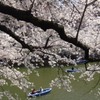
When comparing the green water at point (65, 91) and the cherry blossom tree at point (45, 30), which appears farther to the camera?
the green water at point (65, 91)

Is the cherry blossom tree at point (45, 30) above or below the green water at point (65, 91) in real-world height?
below

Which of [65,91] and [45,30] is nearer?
[45,30]

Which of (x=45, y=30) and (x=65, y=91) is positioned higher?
(x=65, y=91)

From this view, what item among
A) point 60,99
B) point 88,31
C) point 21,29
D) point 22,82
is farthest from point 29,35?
point 60,99

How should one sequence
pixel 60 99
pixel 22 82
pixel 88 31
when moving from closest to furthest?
pixel 22 82
pixel 88 31
pixel 60 99

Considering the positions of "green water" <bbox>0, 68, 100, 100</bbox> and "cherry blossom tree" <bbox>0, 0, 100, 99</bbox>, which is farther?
"green water" <bbox>0, 68, 100, 100</bbox>

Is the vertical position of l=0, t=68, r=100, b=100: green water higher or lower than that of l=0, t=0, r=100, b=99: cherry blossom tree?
higher

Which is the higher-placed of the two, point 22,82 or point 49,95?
point 49,95

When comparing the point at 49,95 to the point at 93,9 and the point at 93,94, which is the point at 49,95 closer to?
the point at 93,94

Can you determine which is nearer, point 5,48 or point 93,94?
point 5,48

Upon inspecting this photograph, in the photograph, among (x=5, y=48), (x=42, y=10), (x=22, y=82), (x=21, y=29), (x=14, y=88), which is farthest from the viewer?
(x=14, y=88)

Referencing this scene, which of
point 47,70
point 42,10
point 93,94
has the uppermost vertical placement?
point 47,70
